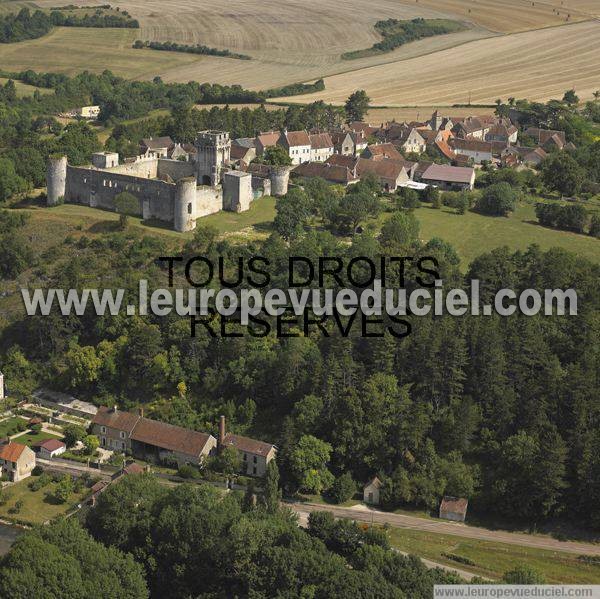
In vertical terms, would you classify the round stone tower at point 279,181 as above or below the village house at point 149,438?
above

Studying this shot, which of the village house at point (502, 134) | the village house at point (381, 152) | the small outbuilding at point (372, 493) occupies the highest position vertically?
the village house at point (502, 134)

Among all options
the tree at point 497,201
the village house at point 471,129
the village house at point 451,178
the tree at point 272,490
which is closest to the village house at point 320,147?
the village house at point 451,178

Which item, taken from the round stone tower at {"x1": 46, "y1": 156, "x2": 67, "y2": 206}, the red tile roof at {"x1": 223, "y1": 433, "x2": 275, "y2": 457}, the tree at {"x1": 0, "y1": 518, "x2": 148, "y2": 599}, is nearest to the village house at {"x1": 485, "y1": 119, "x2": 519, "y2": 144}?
the round stone tower at {"x1": 46, "y1": 156, "x2": 67, "y2": 206}

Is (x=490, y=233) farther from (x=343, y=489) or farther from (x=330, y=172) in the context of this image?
(x=343, y=489)

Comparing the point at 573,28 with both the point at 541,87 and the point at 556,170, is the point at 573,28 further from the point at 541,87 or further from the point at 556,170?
the point at 556,170

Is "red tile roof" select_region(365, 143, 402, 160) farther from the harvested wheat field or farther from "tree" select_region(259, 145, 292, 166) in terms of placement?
the harvested wheat field

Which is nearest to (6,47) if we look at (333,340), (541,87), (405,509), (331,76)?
(331,76)

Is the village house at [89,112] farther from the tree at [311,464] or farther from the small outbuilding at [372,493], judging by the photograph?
the small outbuilding at [372,493]
